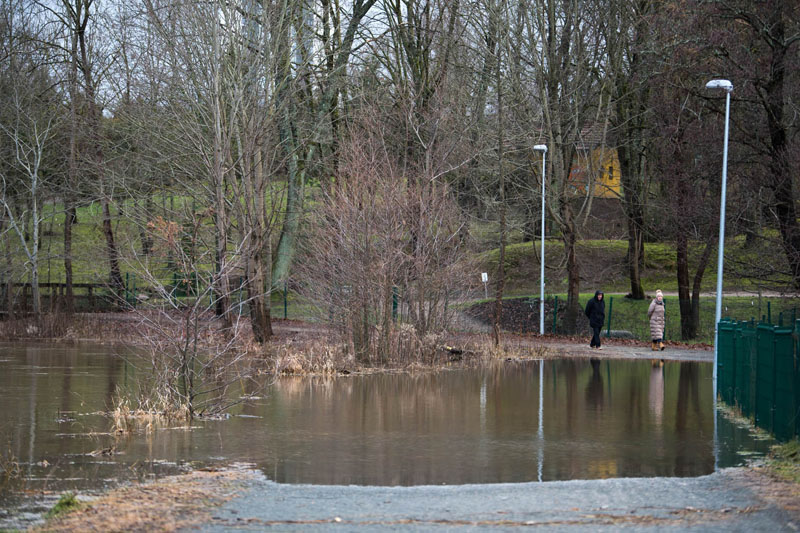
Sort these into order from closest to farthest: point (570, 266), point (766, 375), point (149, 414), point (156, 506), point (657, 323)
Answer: point (156, 506) → point (766, 375) → point (149, 414) → point (657, 323) → point (570, 266)

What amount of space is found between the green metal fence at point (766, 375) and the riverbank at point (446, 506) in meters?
2.15

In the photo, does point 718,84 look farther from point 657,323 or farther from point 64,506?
point 64,506

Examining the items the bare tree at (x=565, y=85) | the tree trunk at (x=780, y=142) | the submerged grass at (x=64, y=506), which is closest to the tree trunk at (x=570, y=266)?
the bare tree at (x=565, y=85)

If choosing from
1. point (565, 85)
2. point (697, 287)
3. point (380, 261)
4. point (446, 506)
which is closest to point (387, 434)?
point (446, 506)

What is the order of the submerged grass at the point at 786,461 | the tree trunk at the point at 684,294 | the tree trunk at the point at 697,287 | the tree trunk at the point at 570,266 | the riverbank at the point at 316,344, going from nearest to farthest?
the submerged grass at the point at 786,461 → the riverbank at the point at 316,344 → the tree trunk at the point at 697,287 → the tree trunk at the point at 684,294 → the tree trunk at the point at 570,266

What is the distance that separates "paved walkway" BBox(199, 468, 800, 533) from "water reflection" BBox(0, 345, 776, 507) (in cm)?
67

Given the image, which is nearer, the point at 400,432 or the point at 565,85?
the point at 400,432

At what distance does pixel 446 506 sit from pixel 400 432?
477cm

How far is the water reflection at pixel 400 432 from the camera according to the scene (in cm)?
993

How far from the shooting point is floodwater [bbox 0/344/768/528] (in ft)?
31.9

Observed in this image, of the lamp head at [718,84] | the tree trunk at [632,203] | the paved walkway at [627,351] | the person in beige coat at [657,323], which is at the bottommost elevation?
the paved walkway at [627,351]

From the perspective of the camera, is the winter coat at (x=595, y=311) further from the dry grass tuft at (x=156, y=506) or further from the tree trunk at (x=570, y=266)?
the dry grass tuft at (x=156, y=506)

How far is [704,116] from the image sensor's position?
31.3 meters

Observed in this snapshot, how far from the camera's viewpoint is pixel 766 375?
40.9ft
